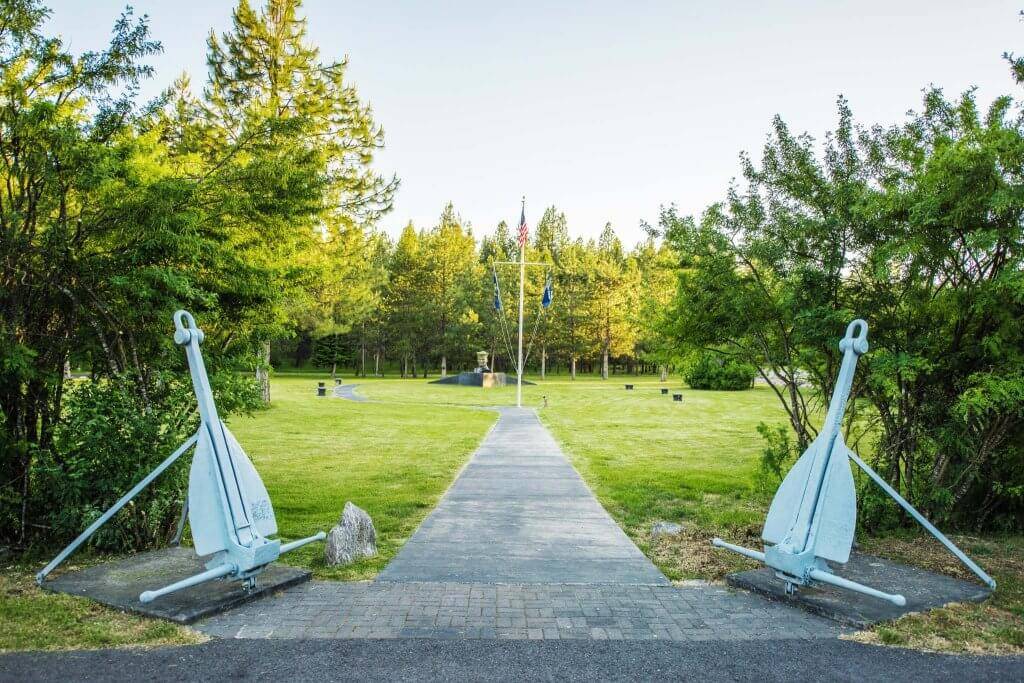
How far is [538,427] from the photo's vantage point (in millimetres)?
19266

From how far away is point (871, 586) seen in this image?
521 centimetres

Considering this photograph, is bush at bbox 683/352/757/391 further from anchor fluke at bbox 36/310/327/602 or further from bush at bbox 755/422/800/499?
anchor fluke at bbox 36/310/327/602

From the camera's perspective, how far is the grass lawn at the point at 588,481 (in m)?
4.37

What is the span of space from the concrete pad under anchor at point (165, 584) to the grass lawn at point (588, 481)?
0.47 ft

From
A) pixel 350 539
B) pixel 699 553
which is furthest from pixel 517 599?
pixel 699 553

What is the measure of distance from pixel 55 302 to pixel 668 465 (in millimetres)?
10251

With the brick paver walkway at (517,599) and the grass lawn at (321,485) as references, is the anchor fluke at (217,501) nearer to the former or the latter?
the brick paver walkway at (517,599)

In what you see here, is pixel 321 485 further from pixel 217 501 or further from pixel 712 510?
pixel 712 510

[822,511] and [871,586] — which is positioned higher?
[822,511]

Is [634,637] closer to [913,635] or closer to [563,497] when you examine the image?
[913,635]

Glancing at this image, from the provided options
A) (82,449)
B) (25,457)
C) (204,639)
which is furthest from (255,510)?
(25,457)

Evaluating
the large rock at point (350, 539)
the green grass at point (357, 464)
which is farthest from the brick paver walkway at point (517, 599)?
the green grass at point (357, 464)

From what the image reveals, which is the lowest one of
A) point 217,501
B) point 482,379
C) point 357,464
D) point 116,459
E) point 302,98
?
point 357,464

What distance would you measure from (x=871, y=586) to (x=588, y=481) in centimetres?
563
